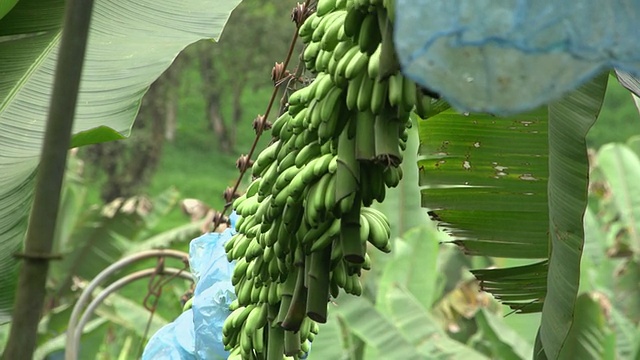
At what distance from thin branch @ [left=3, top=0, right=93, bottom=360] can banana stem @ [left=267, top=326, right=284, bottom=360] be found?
408 mm

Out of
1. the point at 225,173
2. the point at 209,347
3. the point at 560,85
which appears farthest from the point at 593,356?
the point at 225,173

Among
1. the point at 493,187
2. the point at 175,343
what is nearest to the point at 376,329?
the point at 493,187

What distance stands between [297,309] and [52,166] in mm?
361

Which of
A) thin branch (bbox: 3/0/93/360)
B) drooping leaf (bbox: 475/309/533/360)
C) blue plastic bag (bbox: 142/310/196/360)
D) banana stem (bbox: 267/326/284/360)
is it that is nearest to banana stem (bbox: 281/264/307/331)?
banana stem (bbox: 267/326/284/360)

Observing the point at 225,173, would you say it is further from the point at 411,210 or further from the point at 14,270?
the point at 14,270

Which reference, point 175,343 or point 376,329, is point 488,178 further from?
point 376,329

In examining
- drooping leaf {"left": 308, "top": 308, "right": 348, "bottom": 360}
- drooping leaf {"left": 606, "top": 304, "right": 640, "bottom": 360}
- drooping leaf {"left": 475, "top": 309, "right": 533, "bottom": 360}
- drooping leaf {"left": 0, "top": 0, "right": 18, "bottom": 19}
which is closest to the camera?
drooping leaf {"left": 0, "top": 0, "right": 18, "bottom": 19}

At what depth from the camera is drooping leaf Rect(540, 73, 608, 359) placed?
126 centimetres

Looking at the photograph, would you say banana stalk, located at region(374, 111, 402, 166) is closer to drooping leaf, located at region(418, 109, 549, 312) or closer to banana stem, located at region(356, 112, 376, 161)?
banana stem, located at region(356, 112, 376, 161)

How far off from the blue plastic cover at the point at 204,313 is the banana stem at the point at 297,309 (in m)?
0.37

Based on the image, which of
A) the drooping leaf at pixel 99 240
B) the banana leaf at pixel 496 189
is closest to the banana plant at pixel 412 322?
the banana leaf at pixel 496 189

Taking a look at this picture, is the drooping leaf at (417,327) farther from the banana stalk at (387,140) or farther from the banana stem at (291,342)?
the banana stalk at (387,140)

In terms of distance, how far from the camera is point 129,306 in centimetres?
380

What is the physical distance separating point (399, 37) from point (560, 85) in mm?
107
